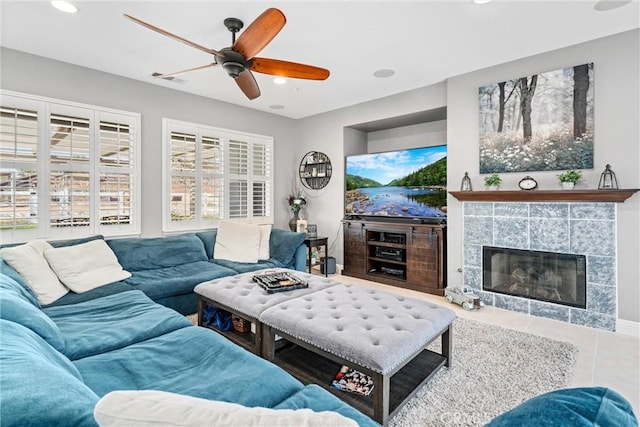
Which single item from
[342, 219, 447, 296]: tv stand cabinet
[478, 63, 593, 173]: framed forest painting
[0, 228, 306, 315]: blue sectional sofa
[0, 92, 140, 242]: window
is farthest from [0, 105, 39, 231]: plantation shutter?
[478, 63, 593, 173]: framed forest painting

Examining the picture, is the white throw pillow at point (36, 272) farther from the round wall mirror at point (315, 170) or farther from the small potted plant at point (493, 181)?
the small potted plant at point (493, 181)

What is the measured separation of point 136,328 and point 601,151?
408 centimetres

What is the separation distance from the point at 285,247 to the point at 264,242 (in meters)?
0.31

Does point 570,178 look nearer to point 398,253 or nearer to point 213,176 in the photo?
point 398,253

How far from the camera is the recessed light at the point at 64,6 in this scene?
7.92ft

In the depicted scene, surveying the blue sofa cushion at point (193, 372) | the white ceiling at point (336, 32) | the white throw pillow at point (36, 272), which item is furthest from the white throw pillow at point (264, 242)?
the blue sofa cushion at point (193, 372)

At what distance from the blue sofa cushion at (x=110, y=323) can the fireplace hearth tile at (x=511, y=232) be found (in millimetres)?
3312

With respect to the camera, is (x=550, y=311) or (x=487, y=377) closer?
(x=487, y=377)

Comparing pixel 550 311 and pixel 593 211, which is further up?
pixel 593 211

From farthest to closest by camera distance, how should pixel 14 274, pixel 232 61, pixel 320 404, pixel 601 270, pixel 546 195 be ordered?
pixel 546 195
pixel 601 270
pixel 232 61
pixel 14 274
pixel 320 404

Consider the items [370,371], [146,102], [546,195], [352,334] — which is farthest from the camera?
[146,102]

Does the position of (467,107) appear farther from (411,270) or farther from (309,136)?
(309,136)

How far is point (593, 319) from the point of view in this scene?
120 inches

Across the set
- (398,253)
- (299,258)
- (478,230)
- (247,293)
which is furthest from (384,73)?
(247,293)
